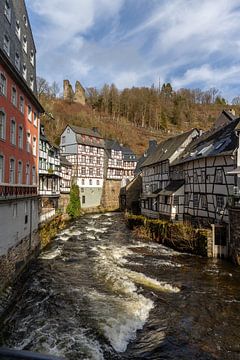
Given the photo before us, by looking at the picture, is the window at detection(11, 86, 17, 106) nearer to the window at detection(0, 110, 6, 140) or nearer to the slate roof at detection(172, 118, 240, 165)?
the window at detection(0, 110, 6, 140)

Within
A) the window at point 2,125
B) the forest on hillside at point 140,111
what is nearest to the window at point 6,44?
the window at point 2,125

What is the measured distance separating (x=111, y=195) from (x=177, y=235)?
31106 mm

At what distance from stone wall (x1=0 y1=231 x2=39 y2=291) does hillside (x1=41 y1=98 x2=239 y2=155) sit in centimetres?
4420

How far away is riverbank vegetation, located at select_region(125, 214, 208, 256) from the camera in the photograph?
19.3 meters

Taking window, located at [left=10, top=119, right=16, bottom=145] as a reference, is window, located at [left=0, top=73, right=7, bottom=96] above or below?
above

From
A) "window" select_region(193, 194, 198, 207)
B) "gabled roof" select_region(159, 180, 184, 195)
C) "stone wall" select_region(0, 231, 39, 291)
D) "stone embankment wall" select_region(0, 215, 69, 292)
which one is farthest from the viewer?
"gabled roof" select_region(159, 180, 184, 195)

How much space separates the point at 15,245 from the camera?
13.8 metres

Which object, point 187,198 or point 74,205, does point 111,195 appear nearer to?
point 74,205

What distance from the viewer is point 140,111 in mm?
89938

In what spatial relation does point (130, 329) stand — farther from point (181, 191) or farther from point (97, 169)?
point (97, 169)

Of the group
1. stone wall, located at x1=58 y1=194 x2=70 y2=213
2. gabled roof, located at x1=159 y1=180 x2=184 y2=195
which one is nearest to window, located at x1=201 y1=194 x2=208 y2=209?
gabled roof, located at x1=159 y1=180 x2=184 y2=195

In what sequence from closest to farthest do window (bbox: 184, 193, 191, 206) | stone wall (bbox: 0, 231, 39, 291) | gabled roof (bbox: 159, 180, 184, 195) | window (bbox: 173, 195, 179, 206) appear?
stone wall (bbox: 0, 231, 39, 291)
window (bbox: 184, 193, 191, 206)
window (bbox: 173, 195, 179, 206)
gabled roof (bbox: 159, 180, 184, 195)

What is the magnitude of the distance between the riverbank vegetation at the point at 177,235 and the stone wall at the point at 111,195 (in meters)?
22.7

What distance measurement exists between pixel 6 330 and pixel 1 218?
4.19 meters
